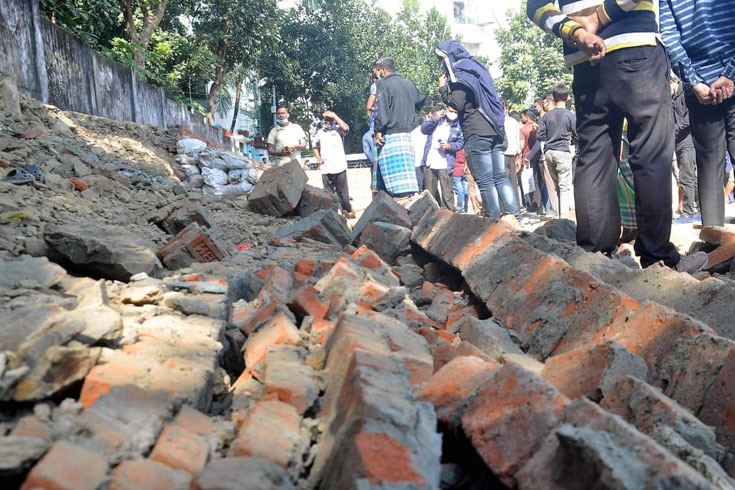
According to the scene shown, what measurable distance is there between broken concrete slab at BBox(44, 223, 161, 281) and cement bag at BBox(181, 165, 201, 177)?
612 cm

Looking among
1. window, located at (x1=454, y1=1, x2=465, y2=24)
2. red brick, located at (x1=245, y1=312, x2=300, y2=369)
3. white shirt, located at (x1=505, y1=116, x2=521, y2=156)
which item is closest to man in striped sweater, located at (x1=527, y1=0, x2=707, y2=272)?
red brick, located at (x1=245, y1=312, x2=300, y2=369)

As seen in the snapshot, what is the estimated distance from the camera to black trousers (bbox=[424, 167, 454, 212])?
9.34 m

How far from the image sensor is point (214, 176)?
8.77 metres

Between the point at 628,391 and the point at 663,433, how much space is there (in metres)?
0.19

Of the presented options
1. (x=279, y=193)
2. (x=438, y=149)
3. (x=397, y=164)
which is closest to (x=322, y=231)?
(x=279, y=193)

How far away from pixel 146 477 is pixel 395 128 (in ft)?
21.1

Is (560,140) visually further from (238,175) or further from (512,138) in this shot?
(238,175)

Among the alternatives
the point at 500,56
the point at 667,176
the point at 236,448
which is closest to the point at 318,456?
the point at 236,448

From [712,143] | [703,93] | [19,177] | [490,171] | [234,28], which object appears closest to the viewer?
[703,93]

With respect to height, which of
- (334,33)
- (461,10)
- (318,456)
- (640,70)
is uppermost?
(461,10)

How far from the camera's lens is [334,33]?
99.8 feet

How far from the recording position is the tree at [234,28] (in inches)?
852

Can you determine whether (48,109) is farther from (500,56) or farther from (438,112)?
(500,56)

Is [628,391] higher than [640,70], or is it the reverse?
[640,70]
